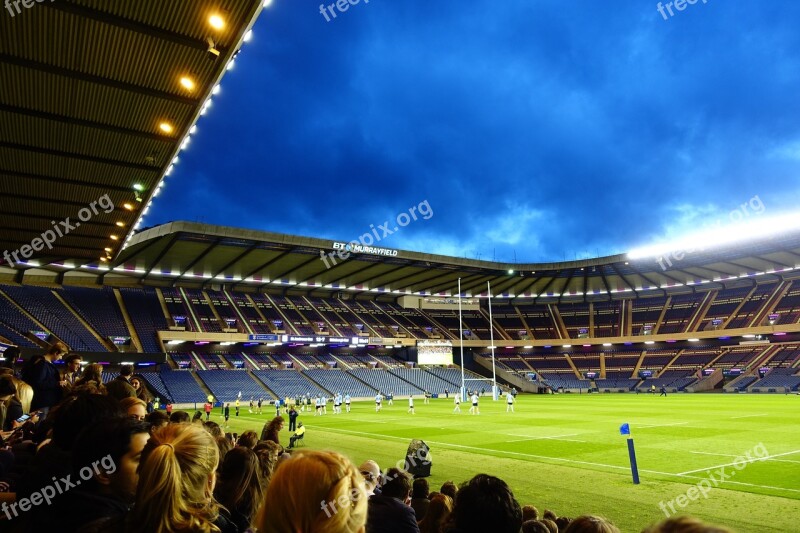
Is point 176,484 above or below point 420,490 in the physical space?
above

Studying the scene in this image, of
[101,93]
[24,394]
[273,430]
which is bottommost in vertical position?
[273,430]

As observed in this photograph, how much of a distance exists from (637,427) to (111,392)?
77.6 ft

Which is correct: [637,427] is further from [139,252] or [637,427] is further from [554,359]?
[554,359]

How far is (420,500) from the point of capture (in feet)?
21.6

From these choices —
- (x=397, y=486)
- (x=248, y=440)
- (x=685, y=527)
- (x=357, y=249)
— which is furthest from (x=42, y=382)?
(x=357, y=249)

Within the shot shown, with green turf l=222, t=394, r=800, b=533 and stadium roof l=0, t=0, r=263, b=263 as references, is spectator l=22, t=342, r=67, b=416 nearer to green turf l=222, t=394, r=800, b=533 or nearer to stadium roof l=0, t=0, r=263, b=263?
stadium roof l=0, t=0, r=263, b=263

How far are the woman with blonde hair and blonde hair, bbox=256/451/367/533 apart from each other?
61cm

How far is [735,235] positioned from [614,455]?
4412cm

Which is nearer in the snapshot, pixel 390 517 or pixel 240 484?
pixel 390 517

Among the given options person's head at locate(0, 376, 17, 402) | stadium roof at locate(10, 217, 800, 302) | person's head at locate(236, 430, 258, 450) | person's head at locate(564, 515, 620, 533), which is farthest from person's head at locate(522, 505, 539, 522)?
stadium roof at locate(10, 217, 800, 302)

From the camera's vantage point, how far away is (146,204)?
19.8 metres
